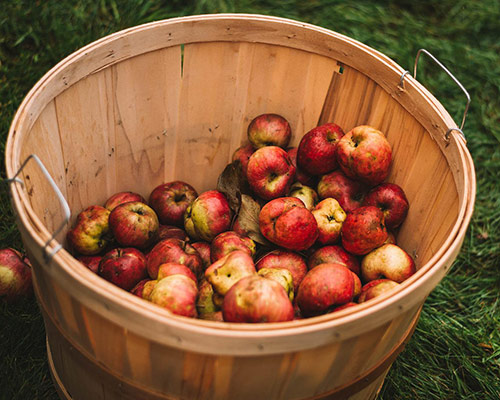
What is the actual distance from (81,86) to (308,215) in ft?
3.99

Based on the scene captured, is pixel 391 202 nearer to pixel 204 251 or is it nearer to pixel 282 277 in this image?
pixel 282 277

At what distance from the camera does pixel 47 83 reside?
230 centimetres

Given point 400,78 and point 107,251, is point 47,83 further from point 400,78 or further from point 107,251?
point 400,78

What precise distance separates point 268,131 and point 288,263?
0.81 m

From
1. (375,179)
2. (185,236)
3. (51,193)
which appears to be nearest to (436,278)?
(375,179)

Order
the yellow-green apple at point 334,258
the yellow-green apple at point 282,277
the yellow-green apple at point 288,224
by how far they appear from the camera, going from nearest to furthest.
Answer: the yellow-green apple at point 282,277
the yellow-green apple at point 288,224
the yellow-green apple at point 334,258

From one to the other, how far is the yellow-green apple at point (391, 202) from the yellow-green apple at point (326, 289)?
60 centimetres

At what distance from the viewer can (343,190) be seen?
2.80 meters

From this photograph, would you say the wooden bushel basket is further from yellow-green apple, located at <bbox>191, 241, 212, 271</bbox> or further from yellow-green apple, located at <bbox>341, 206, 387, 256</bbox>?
yellow-green apple, located at <bbox>191, 241, 212, 271</bbox>

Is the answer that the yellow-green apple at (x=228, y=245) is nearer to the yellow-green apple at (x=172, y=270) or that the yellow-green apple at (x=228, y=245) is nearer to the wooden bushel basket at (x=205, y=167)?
the yellow-green apple at (x=172, y=270)

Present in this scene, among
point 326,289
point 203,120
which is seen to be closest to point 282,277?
point 326,289

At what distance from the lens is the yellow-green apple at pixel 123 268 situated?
249 centimetres

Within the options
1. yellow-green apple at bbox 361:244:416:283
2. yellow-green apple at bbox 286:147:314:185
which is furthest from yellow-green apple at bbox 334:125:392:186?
yellow-green apple at bbox 361:244:416:283

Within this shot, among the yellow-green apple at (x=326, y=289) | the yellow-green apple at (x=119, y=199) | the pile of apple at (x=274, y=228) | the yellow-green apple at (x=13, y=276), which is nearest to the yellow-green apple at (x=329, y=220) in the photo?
the pile of apple at (x=274, y=228)
